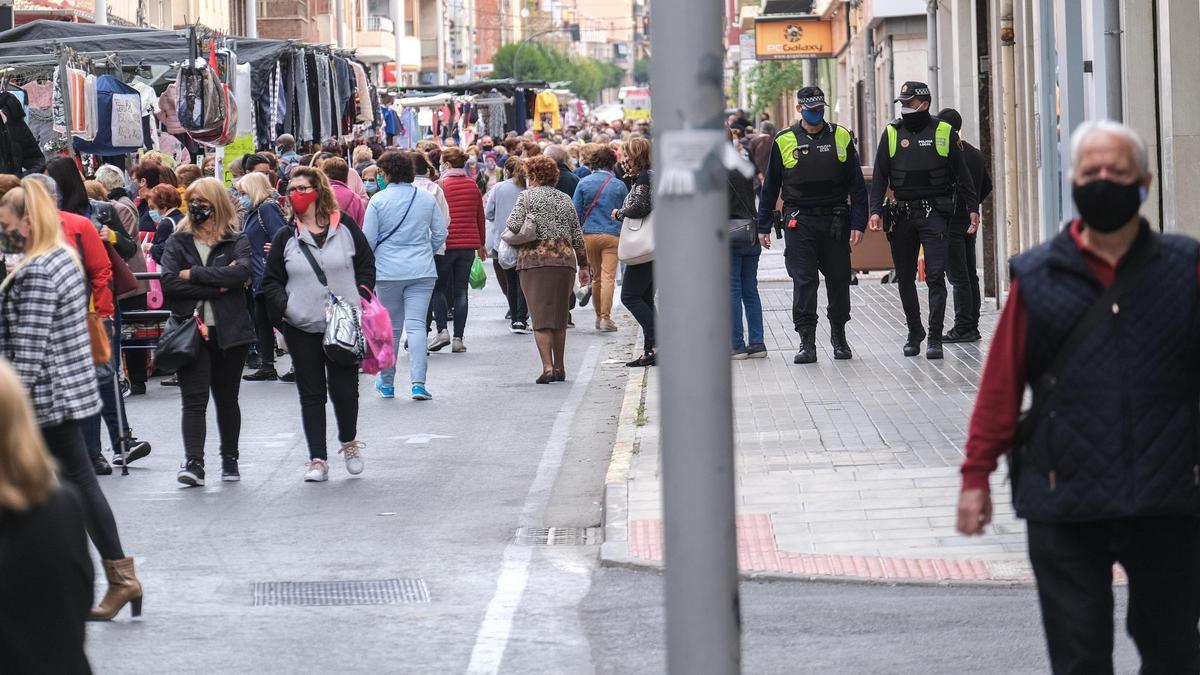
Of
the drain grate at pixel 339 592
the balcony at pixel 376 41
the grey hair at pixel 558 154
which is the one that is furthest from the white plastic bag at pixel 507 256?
the balcony at pixel 376 41

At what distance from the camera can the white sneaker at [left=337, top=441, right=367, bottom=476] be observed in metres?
11.2

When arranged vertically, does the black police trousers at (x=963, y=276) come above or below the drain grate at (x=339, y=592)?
above

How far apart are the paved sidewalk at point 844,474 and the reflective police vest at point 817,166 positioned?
1245mm

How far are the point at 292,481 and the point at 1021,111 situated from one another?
9.71 m

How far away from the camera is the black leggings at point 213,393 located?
1100 centimetres

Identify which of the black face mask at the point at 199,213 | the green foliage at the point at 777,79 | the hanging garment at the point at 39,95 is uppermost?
the green foliage at the point at 777,79

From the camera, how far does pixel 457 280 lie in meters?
18.5

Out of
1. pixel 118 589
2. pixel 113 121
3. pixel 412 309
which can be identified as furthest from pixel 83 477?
pixel 113 121

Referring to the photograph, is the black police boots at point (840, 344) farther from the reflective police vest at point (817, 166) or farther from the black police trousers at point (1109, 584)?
the black police trousers at point (1109, 584)

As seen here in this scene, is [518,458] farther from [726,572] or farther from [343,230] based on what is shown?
[726,572]

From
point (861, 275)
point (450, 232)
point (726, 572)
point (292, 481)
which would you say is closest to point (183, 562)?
point (292, 481)

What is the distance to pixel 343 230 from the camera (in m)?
11.3

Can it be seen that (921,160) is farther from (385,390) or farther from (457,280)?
(457,280)

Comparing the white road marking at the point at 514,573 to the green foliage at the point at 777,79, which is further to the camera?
the green foliage at the point at 777,79
